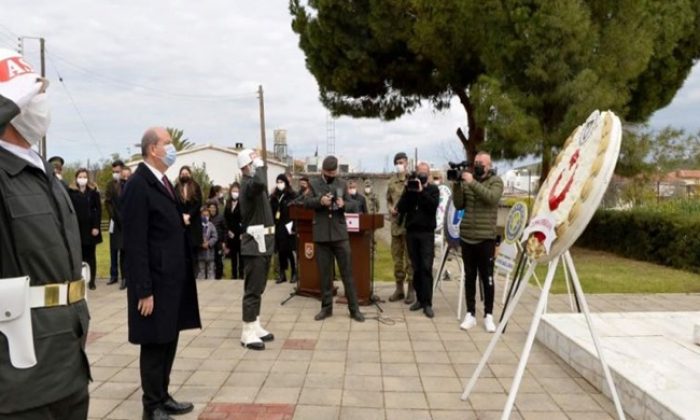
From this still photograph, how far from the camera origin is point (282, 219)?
28.7 feet

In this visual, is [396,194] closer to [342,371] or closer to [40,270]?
[342,371]

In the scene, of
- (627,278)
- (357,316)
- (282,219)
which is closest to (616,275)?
(627,278)

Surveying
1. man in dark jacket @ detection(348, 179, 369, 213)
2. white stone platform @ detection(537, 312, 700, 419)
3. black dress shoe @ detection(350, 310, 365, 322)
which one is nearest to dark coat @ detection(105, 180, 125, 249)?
man in dark jacket @ detection(348, 179, 369, 213)

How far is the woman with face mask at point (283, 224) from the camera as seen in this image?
867cm

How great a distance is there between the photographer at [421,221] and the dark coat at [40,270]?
4682 millimetres

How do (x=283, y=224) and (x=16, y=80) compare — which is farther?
(x=283, y=224)

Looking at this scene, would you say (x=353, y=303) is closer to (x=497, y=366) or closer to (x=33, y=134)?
(x=497, y=366)

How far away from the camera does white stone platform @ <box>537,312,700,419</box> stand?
11.0ft

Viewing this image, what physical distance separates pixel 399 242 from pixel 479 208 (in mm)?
1837

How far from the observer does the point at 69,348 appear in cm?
192

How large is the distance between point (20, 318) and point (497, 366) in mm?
3875

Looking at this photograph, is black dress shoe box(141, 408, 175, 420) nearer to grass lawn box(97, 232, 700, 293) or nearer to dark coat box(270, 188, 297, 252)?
dark coat box(270, 188, 297, 252)

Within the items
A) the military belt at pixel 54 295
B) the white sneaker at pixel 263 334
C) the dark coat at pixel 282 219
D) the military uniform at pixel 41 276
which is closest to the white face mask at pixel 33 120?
the military uniform at pixel 41 276

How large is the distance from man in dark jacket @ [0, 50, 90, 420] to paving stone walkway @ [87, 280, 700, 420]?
187 cm
